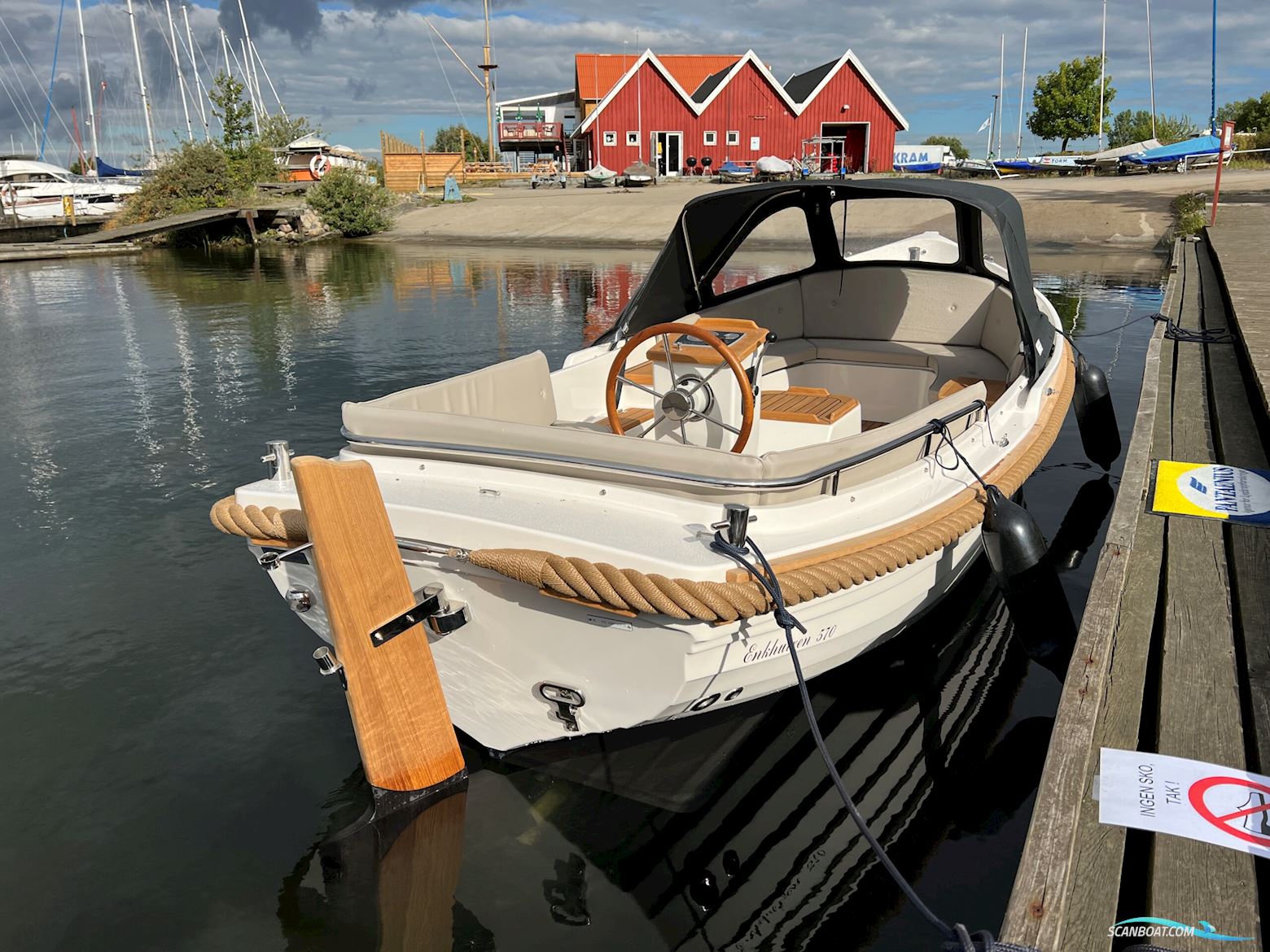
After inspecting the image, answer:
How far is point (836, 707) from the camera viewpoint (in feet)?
13.9

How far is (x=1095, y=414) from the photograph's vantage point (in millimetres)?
7016

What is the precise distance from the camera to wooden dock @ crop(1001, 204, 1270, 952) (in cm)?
229

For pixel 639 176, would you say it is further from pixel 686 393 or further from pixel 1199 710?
pixel 1199 710

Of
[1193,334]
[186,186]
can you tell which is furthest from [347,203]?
[1193,334]

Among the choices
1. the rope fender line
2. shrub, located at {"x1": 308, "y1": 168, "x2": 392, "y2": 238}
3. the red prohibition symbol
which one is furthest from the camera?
shrub, located at {"x1": 308, "y1": 168, "x2": 392, "y2": 238}

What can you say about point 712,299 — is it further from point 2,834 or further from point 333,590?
point 2,834

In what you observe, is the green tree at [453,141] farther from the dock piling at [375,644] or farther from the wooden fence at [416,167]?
the dock piling at [375,644]

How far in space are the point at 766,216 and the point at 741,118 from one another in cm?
3659

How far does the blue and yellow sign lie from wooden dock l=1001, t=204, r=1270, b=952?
11cm

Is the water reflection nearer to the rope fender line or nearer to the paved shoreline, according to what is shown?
the rope fender line

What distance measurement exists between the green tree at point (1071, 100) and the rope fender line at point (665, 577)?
5372cm

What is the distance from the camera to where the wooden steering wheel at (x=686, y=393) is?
12.8ft

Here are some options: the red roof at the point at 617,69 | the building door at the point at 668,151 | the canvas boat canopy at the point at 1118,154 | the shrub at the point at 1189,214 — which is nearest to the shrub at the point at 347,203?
the building door at the point at 668,151

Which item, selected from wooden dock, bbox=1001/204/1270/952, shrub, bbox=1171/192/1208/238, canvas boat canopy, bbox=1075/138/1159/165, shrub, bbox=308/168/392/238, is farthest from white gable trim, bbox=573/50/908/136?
wooden dock, bbox=1001/204/1270/952
